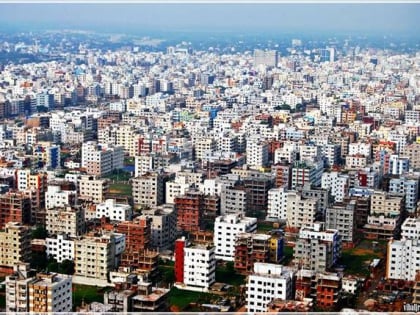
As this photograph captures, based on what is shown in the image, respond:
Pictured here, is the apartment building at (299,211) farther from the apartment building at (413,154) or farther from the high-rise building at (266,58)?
the high-rise building at (266,58)

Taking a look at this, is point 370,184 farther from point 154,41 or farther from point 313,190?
point 154,41

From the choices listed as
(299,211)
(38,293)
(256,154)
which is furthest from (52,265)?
(256,154)

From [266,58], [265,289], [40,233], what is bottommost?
[40,233]

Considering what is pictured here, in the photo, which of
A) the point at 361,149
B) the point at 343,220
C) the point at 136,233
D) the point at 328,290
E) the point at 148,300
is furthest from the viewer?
the point at 361,149

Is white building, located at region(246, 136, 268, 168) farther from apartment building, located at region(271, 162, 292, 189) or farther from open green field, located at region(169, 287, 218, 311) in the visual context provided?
open green field, located at region(169, 287, 218, 311)

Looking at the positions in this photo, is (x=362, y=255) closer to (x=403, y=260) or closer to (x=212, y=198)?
(x=403, y=260)

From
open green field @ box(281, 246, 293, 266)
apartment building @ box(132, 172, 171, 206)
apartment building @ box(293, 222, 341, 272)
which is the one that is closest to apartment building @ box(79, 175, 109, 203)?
apartment building @ box(132, 172, 171, 206)

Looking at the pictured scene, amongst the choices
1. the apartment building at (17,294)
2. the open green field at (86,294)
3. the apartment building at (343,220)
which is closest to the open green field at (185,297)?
the open green field at (86,294)

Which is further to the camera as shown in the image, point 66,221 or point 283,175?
point 283,175
